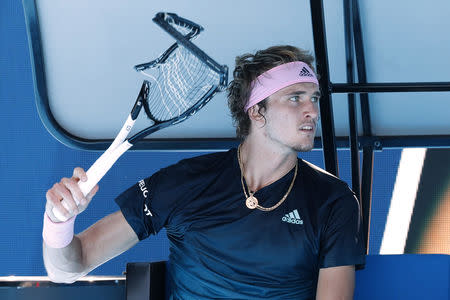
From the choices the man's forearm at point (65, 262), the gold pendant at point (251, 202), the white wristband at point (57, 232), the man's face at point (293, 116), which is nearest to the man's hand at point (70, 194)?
the white wristband at point (57, 232)

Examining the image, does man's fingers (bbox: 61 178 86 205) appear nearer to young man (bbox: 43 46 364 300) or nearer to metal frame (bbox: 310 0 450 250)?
young man (bbox: 43 46 364 300)

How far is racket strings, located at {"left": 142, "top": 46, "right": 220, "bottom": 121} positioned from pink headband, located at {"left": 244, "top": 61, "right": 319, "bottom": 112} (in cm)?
16

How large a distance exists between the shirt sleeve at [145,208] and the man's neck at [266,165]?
0.22m

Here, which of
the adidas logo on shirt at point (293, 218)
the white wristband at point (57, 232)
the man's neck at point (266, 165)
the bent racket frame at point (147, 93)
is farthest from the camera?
the man's neck at point (266, 165)

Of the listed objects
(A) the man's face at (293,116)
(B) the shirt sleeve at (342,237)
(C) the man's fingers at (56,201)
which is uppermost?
(A) the man's face at (293,116)

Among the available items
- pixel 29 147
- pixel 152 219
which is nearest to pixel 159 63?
pixel 152 219

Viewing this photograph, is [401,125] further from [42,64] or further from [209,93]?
[42,64]

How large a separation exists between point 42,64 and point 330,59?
978 millimetres

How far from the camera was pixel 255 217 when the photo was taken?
1796 mm

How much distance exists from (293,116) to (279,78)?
120mm

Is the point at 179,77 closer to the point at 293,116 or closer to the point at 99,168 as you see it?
the point at 293,116

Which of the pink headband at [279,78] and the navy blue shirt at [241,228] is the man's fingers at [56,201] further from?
the pink headband at [279,78]

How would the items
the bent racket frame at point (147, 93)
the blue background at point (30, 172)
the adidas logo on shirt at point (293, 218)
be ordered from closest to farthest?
the bent racket frame at point (147, 93) < the adidas logo on shirt at point (293, 218) < the blue background at point (30, 172)

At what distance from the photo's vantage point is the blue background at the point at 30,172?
255 cm
